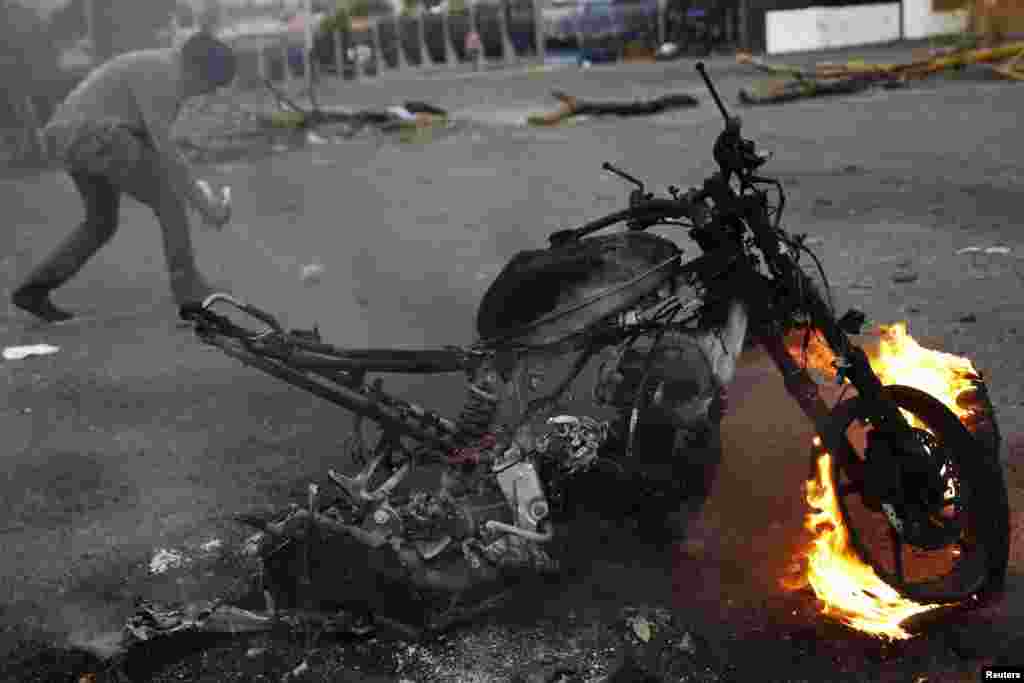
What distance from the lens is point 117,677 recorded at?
11.6 ft

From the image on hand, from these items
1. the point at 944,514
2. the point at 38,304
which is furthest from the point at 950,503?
the point at 38,304

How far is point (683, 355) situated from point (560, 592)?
0.97 meters

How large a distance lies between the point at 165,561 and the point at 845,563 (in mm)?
2650

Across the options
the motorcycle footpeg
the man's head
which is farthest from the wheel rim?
the man's head

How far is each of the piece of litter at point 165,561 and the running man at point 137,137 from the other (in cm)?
330

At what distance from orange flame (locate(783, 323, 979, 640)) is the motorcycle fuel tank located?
607mm

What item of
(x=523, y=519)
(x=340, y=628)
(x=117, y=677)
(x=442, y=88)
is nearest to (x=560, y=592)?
(x=523, y=519)

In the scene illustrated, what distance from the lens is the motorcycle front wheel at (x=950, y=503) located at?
130 inches

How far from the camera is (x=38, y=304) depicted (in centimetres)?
759

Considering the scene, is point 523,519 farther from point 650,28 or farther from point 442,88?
point 650,28

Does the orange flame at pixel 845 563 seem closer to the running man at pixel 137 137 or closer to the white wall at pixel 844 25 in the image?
the running man at pixel 137 137

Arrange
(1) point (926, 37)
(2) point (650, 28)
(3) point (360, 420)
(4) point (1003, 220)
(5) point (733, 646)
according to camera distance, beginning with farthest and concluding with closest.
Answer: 1. (2) point (650, 28)
2. (1) point (926, 37)
3. (4) point (1003, 220)
4. (3) point (360, 420)
5. (5) point (733, 646)

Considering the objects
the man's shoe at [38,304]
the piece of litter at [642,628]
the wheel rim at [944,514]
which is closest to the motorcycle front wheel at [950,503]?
the wheel rim at [944,514]

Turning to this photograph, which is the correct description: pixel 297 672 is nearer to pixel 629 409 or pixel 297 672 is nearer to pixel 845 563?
pixel 629 409
